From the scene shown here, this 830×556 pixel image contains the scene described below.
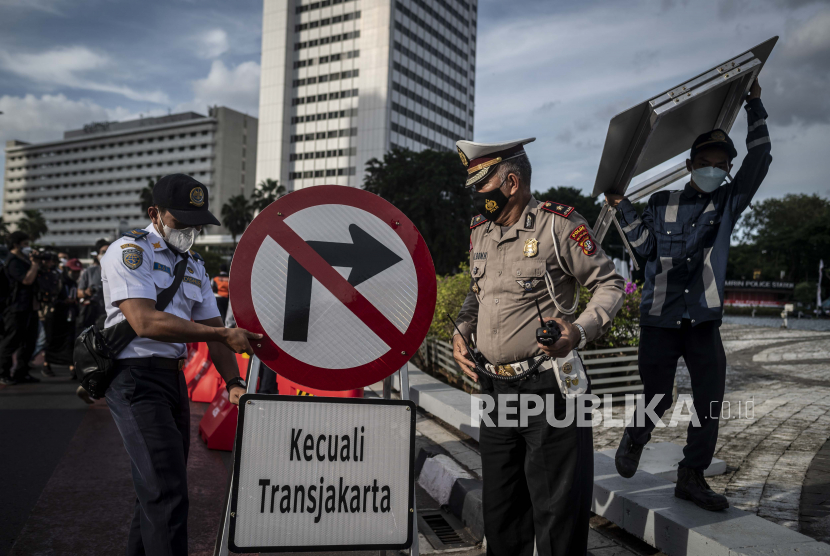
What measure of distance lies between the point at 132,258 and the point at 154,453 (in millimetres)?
773

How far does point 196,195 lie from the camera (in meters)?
2.62

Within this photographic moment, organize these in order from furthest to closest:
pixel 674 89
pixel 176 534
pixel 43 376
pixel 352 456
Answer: pixel 43 376 → pixel 674 89 → pixel 176 534 → pixel 352 456

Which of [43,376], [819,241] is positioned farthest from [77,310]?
[819,241]

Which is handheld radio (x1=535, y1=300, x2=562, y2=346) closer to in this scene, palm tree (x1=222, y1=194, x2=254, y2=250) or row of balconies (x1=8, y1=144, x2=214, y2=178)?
palm tree (x1=222, y1=194, x2=254, y2=250)

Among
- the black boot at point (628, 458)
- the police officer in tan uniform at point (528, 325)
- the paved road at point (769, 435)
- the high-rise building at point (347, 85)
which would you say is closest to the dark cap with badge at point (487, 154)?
the police officer in tan uniform at point (528, 325)

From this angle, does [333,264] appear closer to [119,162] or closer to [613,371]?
[613,371]

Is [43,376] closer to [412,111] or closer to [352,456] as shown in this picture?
[352,456]

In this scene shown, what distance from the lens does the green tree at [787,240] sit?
197 ft

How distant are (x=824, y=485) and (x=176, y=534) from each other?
3.70 metres

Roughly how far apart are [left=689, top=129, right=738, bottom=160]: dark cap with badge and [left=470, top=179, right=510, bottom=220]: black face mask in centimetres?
142

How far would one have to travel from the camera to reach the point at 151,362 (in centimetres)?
249

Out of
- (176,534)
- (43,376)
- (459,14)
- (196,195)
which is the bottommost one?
(43,376)

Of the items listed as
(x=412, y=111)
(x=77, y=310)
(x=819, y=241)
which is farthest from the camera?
(x=412, y=111)

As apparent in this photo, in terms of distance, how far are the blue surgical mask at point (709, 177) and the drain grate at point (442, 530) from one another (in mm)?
2369
